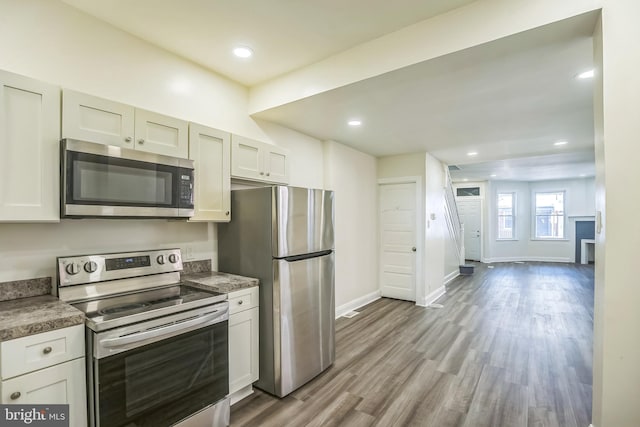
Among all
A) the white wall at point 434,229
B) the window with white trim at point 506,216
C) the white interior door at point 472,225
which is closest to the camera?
the white wall at point 434,229

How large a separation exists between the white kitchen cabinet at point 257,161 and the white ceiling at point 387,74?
1.49 feet

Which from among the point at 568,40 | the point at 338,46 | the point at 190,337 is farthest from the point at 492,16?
the point at 190,337

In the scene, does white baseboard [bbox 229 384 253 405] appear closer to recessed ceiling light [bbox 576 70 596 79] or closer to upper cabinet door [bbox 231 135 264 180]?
upper cabinet door [bbox 231 135 264 180]

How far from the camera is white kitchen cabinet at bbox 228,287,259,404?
229 cm

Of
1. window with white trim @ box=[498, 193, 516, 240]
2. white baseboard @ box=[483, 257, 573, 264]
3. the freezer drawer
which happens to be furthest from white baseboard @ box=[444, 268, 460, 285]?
the freezer drawer

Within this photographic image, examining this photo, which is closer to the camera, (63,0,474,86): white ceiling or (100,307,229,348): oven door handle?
(100,307,229,348): oven door handle

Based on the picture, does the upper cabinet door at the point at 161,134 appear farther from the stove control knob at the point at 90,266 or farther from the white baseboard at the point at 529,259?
the white baseboard at the point at 529,259

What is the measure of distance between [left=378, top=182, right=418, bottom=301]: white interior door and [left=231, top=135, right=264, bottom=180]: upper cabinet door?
10.1 feet

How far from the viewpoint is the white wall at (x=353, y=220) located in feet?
14.4

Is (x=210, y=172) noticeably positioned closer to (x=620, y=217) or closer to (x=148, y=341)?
(x=148, y=341)

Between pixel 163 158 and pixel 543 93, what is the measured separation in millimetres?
3258

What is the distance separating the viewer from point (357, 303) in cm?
481

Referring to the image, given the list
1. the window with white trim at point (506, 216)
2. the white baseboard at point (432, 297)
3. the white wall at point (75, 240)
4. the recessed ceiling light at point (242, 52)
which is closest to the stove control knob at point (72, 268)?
the white wall at point (75, 240)

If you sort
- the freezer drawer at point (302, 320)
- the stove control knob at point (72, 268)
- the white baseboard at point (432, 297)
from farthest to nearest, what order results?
the white baseboard at point (432, 297), the freezer drawer at point (302, 320), the stove control knob at point (72, 268)
